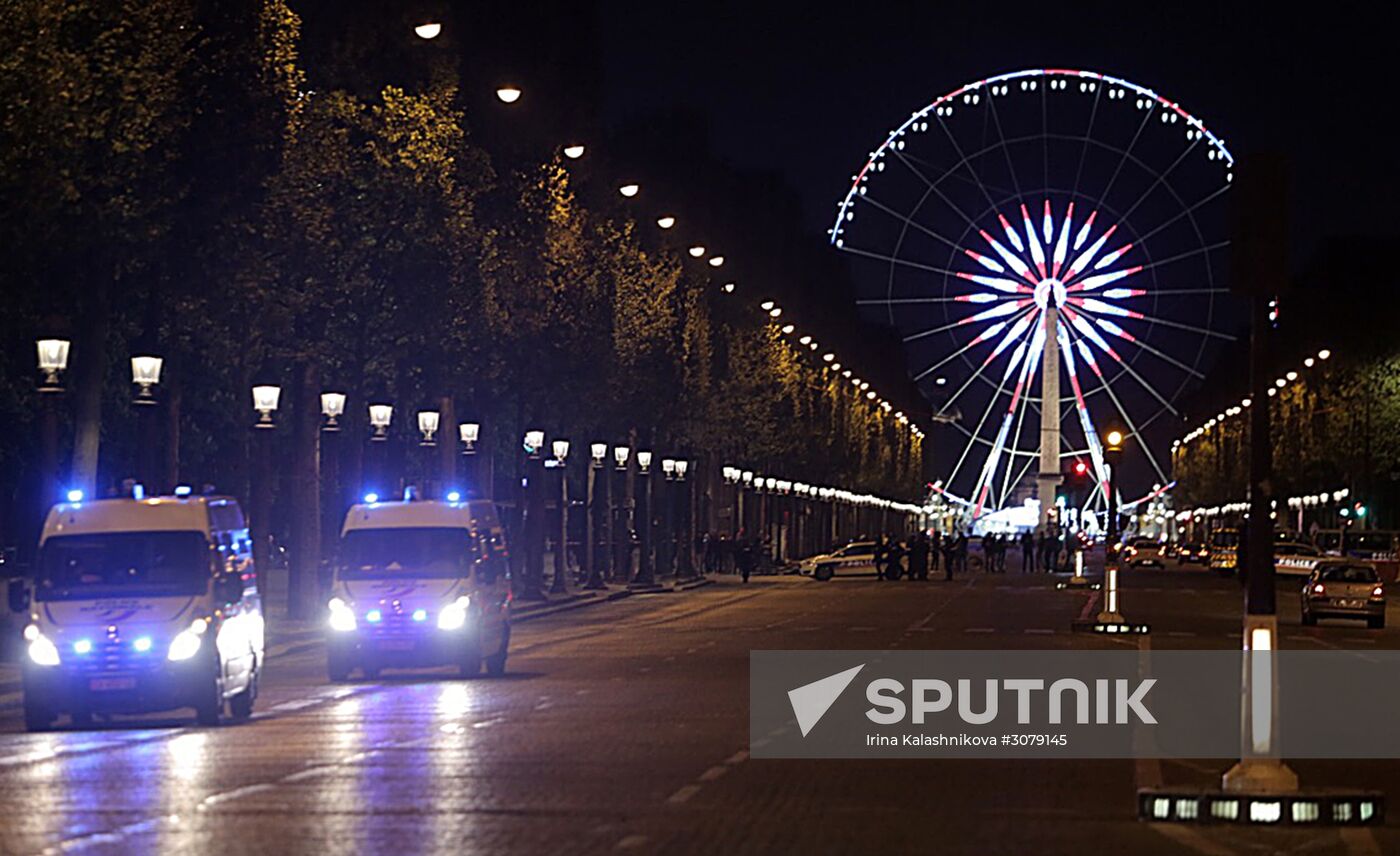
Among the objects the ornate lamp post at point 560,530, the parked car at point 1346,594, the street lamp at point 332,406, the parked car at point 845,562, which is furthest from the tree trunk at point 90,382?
the parked car at point 845,562

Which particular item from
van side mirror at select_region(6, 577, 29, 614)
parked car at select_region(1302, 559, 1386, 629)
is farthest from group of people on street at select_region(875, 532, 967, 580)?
van side mirror at select_region(6, 577, 29, 614)

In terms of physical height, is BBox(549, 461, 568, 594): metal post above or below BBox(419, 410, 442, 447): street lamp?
below

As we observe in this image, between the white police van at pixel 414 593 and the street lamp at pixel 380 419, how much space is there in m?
19.9

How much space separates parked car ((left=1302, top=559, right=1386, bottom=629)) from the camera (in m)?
61.8

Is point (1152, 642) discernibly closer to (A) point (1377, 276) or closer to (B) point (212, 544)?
(B) point (212, 544)

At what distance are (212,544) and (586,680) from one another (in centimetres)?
805

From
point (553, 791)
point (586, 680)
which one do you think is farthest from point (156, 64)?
point (553, 791)

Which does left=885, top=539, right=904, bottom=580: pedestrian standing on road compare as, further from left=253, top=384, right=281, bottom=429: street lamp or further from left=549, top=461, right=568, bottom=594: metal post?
left=253, top=384, right=281, bottom=429: street lamp

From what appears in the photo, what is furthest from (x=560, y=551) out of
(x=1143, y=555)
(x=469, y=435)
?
(x=1143, y=555)

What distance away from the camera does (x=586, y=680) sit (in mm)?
37875

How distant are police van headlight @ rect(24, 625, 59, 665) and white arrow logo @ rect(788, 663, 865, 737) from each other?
823 cm

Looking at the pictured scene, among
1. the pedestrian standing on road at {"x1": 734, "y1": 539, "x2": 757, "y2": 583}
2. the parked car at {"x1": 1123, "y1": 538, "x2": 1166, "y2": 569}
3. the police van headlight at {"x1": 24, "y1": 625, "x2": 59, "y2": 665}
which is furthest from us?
the parked car at {"x1": 1123, "y1": 538, "x2": 1166, "y2": 569}

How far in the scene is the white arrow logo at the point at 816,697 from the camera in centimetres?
2966

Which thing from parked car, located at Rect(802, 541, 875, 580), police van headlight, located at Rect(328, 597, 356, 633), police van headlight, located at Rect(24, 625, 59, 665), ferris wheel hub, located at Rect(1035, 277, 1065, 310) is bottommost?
police van headlight, located at Rect(24, 625, 59, 665)
